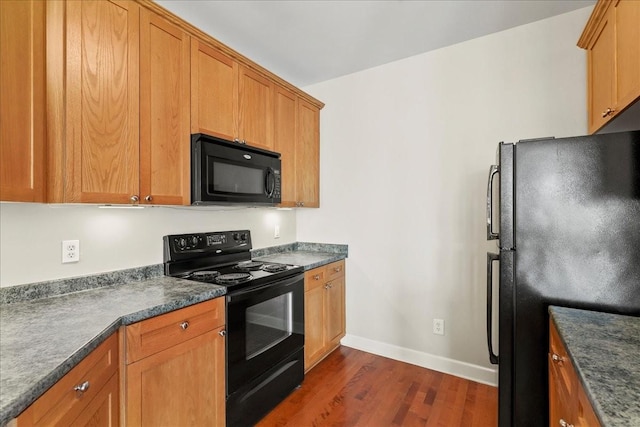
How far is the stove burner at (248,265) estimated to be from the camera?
221cm

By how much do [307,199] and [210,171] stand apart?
3.86ft

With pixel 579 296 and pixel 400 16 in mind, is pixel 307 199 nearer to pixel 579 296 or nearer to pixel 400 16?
pixel 400 16

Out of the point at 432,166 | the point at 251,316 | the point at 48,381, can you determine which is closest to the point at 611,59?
the point at 432,166

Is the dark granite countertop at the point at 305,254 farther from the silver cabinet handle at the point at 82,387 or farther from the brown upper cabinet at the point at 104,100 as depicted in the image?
the silver cabinet handle at the point at 82,387

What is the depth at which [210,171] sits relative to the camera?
6.18ft

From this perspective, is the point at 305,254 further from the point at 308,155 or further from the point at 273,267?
the point at 308,155

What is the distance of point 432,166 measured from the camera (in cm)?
255

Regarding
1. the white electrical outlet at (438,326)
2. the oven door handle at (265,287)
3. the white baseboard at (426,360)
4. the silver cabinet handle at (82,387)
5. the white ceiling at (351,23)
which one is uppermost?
the white ceiling at (351,23)

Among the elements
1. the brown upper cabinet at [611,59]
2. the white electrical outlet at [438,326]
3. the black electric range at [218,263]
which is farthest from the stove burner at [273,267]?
the brown upper cabinet at [611,59]

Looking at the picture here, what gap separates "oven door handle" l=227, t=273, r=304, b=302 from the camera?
1.72 metres

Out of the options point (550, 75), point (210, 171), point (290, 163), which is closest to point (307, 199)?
point (290, 163)

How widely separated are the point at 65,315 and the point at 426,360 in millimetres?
2467

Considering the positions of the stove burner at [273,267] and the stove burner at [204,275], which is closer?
the stove burner at [204,275]

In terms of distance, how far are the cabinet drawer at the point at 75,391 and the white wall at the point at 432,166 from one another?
213 centimetres
